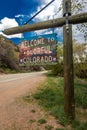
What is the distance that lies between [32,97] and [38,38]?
3.46 m

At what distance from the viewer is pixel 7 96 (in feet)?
39.4

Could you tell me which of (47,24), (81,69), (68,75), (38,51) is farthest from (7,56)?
(68,75)

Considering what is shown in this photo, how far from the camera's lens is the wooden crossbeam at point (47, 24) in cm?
881

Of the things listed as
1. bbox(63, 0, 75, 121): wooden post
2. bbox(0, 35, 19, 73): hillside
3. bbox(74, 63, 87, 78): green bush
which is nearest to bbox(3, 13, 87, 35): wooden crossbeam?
bbox(63, 0, 75, 121): wooden post

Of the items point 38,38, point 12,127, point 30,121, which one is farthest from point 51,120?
Answer: point 38,38

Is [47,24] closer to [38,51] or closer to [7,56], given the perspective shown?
[38,51]

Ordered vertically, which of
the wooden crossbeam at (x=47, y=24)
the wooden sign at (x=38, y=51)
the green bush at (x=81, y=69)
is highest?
the wooden crossbeam at (x=47, y=24)

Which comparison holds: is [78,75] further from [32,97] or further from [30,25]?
[30,25]

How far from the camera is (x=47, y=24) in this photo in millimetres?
9375

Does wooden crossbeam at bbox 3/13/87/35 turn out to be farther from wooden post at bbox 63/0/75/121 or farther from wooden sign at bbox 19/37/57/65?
Result: wooden sign at bbox 19/37/57/65

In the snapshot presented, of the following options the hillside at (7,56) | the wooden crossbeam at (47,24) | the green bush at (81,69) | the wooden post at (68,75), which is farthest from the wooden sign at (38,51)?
the hillside at (7,56)

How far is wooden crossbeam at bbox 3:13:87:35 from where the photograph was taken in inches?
347

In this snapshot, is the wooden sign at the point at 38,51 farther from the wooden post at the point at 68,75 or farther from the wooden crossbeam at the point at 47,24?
the wooden crossbeam at the point at 47,24

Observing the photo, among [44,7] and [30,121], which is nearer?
[30,121]
